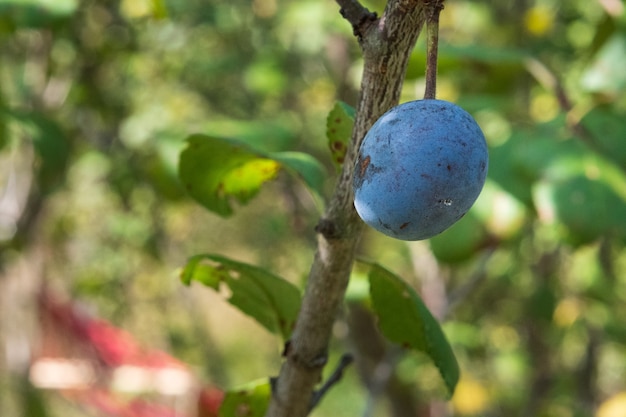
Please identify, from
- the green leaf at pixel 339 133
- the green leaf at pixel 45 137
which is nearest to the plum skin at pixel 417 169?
the green leaf at pixel 339 133

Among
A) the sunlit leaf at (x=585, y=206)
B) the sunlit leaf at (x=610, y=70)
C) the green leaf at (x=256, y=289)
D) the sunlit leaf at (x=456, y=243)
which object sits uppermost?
the sunlit leaf at (x=610, y=70)

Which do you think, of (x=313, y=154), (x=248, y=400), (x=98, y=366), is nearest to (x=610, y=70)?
(x=248, y=400)

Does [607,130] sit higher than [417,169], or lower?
higher

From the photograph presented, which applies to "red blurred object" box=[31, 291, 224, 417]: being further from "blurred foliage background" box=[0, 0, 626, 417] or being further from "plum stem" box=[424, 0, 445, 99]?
"plum stem" box=[424, 0, 445, 99]

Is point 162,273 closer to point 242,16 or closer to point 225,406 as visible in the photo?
point 242,16

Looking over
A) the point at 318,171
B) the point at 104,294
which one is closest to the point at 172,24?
the point at 104,294

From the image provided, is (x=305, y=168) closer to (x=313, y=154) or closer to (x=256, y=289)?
(x=256, y=289)

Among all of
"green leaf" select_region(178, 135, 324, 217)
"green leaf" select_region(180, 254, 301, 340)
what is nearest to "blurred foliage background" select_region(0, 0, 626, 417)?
"green leaf" select_region(178, 135, 324, 217)

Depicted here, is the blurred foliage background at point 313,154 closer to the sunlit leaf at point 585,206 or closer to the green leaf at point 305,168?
the sunlit leaf at point 585,206
